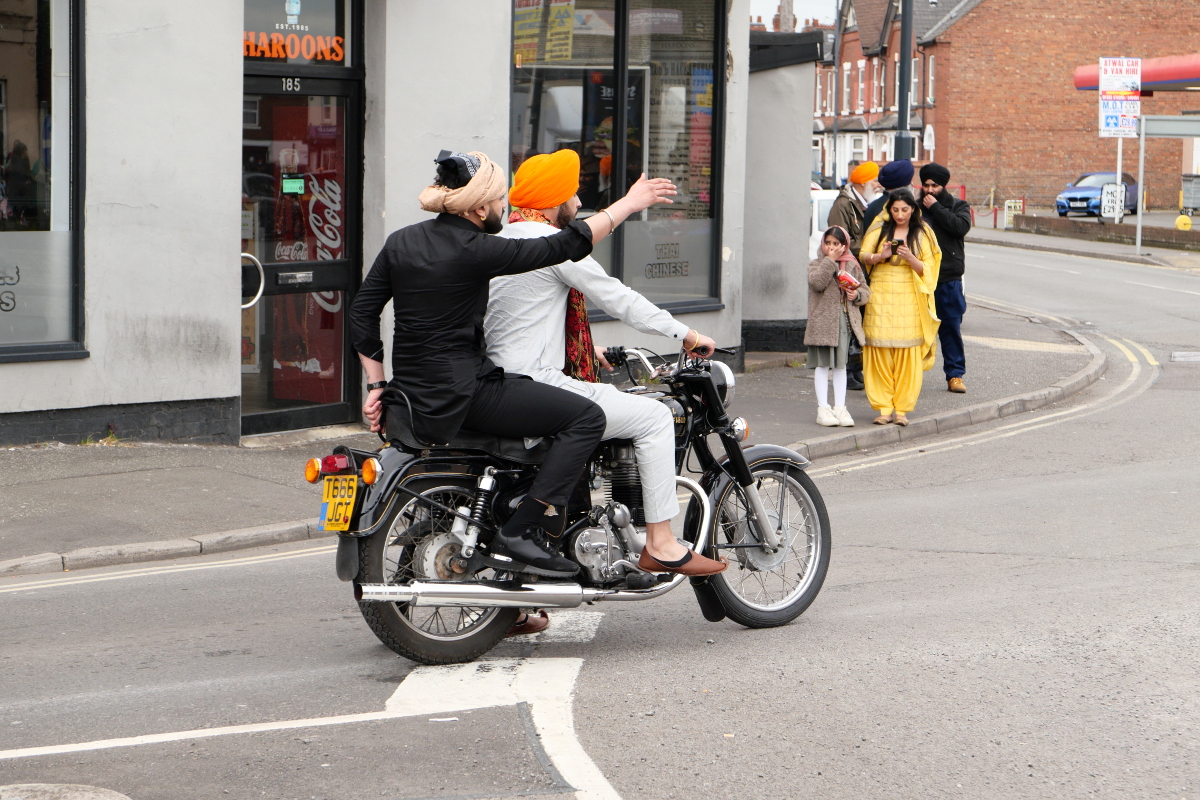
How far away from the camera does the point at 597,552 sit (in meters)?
5.39

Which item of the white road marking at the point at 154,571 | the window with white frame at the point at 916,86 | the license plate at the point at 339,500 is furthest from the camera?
the window with white frame at the point at 916,86

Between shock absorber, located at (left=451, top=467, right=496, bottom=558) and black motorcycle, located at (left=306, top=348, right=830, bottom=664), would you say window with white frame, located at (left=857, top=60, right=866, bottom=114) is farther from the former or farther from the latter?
shock absorber, located at (left=451, top=467, right=496, bottom=558)

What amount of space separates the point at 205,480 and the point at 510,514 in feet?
13.8

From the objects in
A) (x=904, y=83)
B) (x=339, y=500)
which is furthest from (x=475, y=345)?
(x=904, y=83)

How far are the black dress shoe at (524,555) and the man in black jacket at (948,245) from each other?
8.07 meters

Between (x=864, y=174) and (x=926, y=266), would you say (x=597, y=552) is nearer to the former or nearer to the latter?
(x=926, y=266)

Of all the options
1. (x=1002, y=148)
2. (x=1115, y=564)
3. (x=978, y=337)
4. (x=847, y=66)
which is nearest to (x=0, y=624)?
(x=1115, y=564)

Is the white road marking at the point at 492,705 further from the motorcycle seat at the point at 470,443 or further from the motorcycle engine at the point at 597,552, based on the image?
the motorcycle seat at the point at 470,443

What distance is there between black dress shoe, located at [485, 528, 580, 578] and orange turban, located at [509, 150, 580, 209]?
4.02ft

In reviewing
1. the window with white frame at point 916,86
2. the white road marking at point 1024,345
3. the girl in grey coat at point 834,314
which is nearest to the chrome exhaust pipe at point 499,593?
the girl in grey coat at point 834,314

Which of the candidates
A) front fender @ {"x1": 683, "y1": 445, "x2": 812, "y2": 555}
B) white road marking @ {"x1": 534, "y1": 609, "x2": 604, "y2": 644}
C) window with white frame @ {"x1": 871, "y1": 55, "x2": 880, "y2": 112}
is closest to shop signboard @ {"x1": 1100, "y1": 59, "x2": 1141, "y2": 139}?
front fender @ {"x1": 683, "y1": 445, "x2": 812, "y2": 555}

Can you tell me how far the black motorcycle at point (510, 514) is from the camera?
16.6 feet

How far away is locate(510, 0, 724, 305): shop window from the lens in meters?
12.1

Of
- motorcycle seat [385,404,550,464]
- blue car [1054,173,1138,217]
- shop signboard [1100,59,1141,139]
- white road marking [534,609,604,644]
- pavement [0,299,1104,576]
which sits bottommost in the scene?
white road marking [534,609,604,644]
